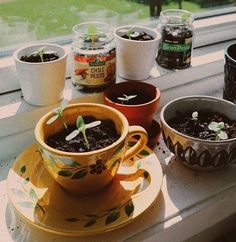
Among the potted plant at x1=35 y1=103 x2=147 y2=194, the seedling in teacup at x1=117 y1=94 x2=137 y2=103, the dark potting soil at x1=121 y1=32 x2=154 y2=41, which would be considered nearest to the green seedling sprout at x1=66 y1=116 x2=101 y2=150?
the potted plant at x1=35 y1=103 x2=147 y2=194

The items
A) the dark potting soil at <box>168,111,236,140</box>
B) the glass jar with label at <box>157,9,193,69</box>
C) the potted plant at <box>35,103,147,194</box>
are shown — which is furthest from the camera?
the glass jar with label at <box>157,9,193,69</box>

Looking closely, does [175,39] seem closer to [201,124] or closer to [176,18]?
[176,18]

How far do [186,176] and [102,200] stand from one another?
0.15 m

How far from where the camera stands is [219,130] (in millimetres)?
604

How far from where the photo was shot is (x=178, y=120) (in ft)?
2.19

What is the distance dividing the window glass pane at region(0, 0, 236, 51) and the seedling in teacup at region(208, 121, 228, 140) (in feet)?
1.03

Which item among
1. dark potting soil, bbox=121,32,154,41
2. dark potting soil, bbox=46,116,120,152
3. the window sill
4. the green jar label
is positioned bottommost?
the window sill

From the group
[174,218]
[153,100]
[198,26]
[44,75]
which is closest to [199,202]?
[174,218]

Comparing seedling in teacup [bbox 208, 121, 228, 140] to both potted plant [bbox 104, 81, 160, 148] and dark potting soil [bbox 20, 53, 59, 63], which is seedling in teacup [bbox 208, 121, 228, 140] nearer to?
potted plant [bbox 104, 81, 160, 148]

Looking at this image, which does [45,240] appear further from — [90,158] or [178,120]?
[178,120]

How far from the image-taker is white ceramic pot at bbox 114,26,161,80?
27.4 inches

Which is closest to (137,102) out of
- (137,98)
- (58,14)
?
(137,98)

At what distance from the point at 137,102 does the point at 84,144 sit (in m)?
0.17

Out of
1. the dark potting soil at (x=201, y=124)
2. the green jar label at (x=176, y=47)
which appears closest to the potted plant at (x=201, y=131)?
the dark potting soil at (x=201, y=124)
